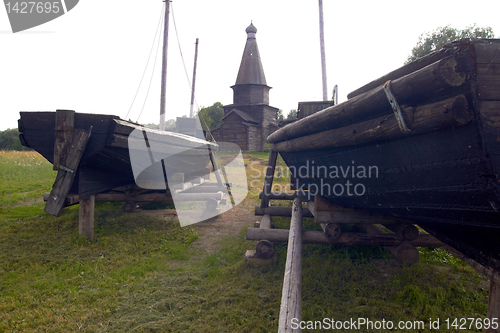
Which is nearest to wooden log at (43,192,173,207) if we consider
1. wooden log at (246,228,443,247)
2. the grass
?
the grass

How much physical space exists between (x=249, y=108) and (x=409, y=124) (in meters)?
27.2

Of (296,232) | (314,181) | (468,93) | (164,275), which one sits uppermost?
(468,93)

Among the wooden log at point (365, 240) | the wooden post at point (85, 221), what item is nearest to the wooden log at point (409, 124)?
the wooden log at point (365, 240)

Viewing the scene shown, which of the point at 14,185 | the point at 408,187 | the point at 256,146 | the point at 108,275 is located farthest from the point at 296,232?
the point at 256,146

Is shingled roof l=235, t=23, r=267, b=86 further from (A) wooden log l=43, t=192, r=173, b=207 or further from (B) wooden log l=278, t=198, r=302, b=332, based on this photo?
(B) wooden log l=278, t=198, r=302, b=332

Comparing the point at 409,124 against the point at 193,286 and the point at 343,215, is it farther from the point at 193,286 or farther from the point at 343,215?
the point at 193,286

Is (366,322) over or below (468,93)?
below

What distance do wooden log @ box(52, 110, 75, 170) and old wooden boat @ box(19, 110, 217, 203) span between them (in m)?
0.01

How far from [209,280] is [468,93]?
113 inches

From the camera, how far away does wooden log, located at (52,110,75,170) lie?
151 inches

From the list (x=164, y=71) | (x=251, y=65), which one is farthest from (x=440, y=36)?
(x=164, y=71)

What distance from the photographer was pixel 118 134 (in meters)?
4.02

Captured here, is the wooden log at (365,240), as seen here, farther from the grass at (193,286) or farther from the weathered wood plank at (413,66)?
the weathered wood plank at (413,66)

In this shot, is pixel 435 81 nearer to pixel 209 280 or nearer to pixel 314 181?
pixel 314 181
